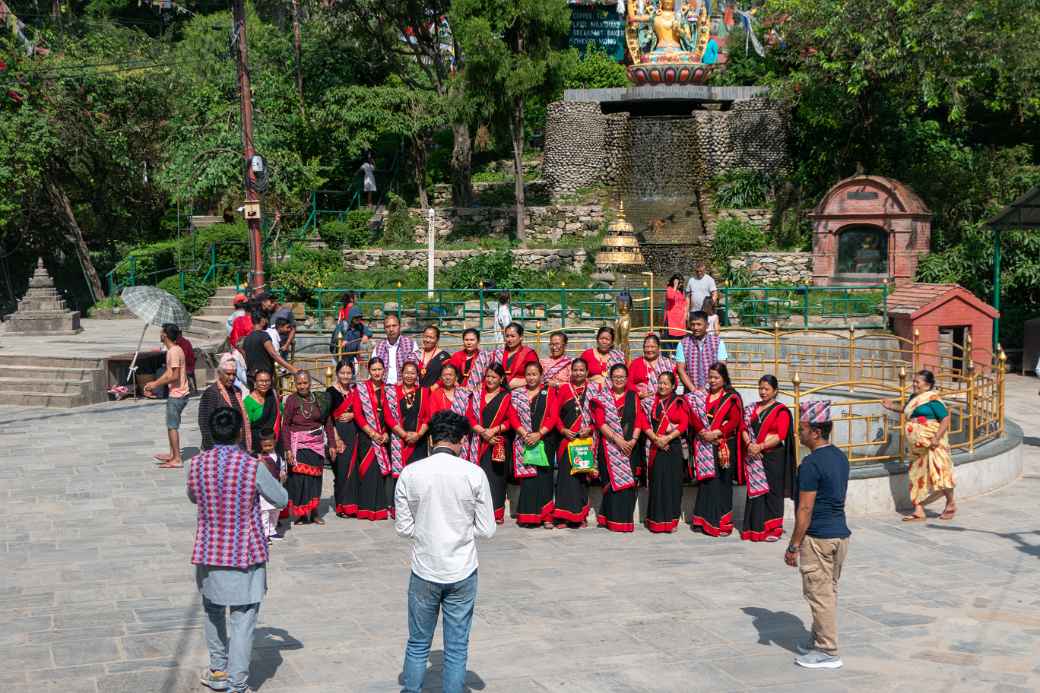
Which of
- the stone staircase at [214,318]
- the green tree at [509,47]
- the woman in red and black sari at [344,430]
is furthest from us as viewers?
the green tree at [509,47]

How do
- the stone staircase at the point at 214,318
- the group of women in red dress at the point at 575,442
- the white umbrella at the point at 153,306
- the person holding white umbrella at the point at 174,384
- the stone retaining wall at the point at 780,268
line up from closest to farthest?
the group of women in red dress at the point at 575,442 < the person holding white umbrella at the point at 174,384 < the white umbrella at the point at 153,306 < the stone staircase at the point at 214,318 < the stone retaining wall at the point at 780,268

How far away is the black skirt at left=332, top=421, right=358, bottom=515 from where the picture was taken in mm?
11891

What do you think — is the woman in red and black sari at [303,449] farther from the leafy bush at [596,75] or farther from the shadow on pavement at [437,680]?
the leafy bush at [596,75]

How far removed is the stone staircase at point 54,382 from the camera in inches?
762

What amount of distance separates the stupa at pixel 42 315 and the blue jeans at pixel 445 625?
2173 centimetres

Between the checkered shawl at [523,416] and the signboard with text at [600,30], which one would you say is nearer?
the checkered shawl at [523,416]

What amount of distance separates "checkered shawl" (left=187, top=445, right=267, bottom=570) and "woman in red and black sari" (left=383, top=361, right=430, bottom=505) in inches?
192

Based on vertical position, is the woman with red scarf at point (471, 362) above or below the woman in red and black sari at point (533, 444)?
above

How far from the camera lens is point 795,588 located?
Result: 955cm

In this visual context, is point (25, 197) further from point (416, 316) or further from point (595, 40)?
point (595, 40)

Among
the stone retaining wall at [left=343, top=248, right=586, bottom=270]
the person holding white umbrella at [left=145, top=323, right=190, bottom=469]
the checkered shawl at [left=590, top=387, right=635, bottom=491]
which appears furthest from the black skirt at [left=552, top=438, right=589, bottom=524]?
the stone retaining wall at [left=343, top=248, right=586, bottom=270]

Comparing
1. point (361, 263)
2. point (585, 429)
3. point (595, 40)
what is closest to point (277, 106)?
point (361, 263)

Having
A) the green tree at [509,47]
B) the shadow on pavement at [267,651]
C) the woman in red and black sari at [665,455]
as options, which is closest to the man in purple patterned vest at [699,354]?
the woman in red and black sari at [665,455]

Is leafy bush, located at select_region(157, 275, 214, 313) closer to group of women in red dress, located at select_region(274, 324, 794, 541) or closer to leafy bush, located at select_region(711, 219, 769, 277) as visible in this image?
leafy bush, located at select_region(711, 219, 769, 277)
